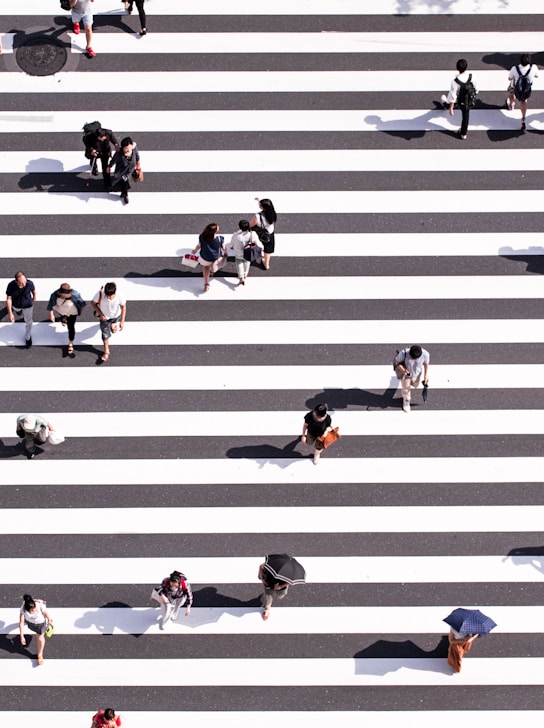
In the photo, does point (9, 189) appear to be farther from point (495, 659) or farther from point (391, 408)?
point (495, 659)

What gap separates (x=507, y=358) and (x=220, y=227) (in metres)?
A: 5.27

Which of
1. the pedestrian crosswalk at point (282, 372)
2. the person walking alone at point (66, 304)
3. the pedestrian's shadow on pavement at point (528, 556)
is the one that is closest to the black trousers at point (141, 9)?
the pedestrian crosswalk at point (282, 372)

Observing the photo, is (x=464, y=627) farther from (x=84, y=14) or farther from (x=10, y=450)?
(x=84, y=14)

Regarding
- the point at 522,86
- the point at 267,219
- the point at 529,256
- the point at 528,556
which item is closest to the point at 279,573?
the point at 528,556

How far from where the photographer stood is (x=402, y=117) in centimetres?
1889

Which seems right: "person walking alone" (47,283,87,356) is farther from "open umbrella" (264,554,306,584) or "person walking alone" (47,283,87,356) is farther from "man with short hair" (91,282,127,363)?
"open umbrella" (264,554,306,584)

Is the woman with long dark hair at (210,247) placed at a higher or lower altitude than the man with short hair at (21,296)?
higher

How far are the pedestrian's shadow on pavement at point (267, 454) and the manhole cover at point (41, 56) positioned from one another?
26.9 feet

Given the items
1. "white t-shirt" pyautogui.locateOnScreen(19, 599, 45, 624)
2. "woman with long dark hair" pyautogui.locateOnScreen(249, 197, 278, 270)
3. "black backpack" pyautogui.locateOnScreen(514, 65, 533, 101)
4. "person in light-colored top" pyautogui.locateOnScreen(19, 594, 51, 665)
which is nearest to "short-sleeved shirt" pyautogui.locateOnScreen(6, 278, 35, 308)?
"woman with long dark hair" pyautogui.locateOnScreen(249, 197, 278, 270)

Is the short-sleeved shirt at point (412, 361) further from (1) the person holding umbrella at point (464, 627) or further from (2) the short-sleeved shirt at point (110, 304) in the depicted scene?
(2) the short-sleeved shirt at point (110, 304)

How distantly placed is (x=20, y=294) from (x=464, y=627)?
8.05 metres

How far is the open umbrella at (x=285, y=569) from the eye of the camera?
13836 mm

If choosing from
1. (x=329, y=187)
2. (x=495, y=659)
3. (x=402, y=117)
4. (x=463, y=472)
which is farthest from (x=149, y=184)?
(x=495, y=659)
